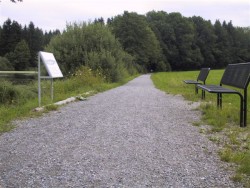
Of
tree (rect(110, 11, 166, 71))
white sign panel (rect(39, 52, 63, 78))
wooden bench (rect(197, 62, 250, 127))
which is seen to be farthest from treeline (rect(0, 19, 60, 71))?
wooden bench (rect(197, 62, 250, 127))

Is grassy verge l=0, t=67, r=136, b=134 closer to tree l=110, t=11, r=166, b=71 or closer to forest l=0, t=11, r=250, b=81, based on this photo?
forest l=0, t=11, r=250, b=81

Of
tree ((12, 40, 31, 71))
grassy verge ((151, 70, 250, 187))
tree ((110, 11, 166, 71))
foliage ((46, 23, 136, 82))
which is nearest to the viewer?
grassy verge ((151, 70, 250, 187))

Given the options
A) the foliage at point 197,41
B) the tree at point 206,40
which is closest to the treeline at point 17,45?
the foliage at point 197,41

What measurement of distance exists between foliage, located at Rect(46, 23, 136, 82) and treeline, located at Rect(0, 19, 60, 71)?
44473mm

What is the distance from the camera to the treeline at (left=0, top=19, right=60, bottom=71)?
241ft

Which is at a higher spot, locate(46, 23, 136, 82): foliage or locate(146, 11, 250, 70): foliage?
locate(146, 11, 250, 70): foliage

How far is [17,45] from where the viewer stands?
251 feet

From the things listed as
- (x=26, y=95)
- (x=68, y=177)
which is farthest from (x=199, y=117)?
(x=26, y=95)

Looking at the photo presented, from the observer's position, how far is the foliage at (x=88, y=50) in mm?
22828

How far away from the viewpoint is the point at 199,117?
313 inches

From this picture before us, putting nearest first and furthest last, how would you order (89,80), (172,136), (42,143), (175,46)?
1. (42,143)
2. (172,136)
3. (89,80)
4. (175,46)

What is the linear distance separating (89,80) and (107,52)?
5.51 metres

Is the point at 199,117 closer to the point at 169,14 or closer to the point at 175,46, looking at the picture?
the point at 175,46

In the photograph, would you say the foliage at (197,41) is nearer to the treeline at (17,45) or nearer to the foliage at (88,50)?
the treeline at (17,45)
